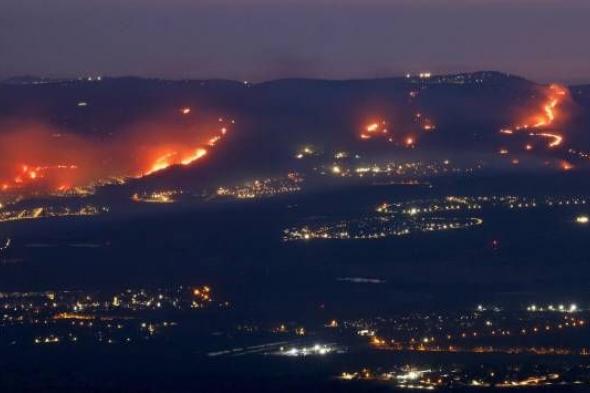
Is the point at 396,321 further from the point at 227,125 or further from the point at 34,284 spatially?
the point at 227,125

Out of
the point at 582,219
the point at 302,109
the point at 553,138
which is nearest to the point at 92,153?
the point at 302,109

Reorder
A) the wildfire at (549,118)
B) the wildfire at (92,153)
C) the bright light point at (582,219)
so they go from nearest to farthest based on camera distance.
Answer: the bright light point at (582,219), the wildfire at (92,153), the wildfire at (549,118)

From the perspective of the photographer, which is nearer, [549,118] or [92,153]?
[92,153]

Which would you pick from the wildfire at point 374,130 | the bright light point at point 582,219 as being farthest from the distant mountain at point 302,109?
the bright light point at point 582,219

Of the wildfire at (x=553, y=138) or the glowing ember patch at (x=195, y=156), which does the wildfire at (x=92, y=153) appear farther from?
the wildfire at (x=553, y=138)

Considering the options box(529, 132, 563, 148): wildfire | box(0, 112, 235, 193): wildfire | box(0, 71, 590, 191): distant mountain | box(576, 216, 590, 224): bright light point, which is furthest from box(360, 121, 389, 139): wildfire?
box(576, 216, 590, 224): bright light point

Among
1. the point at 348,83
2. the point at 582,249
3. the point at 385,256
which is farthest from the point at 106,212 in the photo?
the point at 348,83

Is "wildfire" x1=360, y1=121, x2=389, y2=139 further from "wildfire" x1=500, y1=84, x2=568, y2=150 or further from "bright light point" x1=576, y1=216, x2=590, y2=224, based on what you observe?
"bright light point" x1=576, y1=216, x2=590, y2=224

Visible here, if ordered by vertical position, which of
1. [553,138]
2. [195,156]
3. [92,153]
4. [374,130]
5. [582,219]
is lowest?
[582,219]

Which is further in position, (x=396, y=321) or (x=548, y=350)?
(x=396, y=321)

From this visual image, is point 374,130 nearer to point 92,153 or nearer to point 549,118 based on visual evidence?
point 549,118

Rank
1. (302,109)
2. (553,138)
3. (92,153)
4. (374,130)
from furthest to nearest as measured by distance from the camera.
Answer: (302,109) < (374,130) < (553,138) < (92,153)
